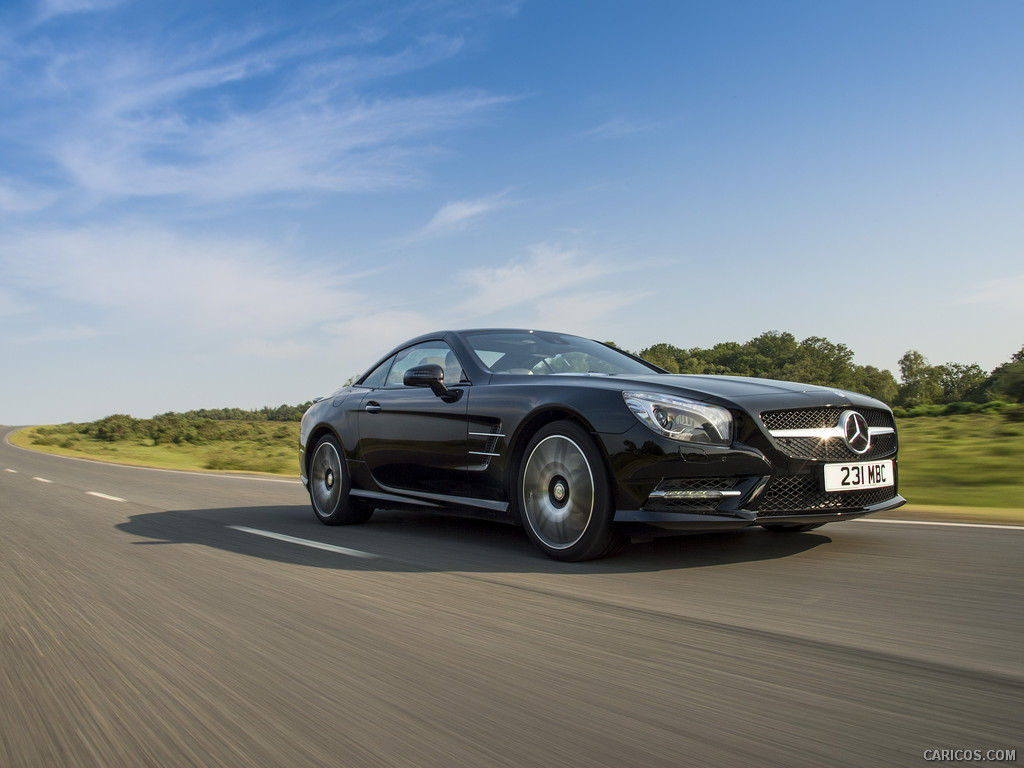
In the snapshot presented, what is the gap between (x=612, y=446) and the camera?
4.52 meters

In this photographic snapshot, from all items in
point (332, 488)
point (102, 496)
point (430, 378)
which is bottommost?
point (102, 496)

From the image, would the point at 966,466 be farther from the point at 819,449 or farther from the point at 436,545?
the point at 436,545

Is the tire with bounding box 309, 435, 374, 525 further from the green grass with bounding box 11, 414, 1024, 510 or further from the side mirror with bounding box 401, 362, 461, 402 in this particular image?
the green grass with bounding box 11, 414, 1024, 510

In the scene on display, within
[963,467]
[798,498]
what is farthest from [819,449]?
[963,467]

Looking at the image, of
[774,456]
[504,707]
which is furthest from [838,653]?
[774,456]

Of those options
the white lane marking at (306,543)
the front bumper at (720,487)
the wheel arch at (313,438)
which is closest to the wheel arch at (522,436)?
the front bumper at (720,487)

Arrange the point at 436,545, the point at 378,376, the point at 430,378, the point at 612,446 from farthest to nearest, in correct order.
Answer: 1. the point at 378,376
2. the point at 436,545
3. the point at 430,378
4. the point at 612,446

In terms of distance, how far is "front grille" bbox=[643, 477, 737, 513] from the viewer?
4.28 metres

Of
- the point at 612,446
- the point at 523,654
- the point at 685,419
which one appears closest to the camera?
the point at 523,654

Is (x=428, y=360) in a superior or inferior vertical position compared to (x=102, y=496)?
superior

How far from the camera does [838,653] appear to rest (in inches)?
111

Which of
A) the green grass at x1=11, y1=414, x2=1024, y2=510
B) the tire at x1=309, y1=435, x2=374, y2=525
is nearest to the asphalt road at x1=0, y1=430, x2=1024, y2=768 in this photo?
the tire at x1=309, y1=435, x2=374, y2=525

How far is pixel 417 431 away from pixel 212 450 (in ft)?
124

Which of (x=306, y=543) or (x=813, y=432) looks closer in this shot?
(x=813, y=432)
